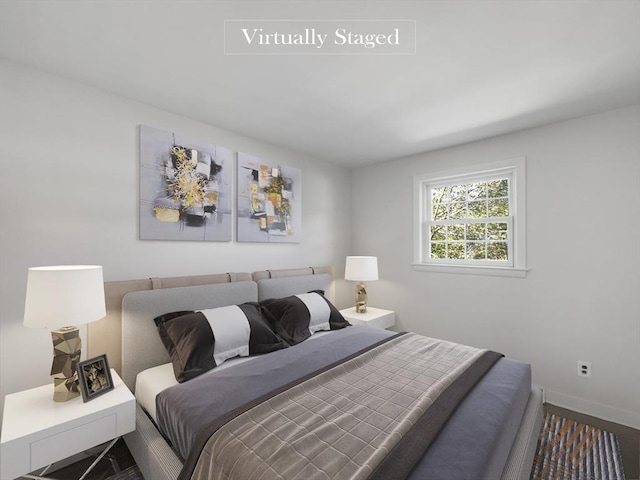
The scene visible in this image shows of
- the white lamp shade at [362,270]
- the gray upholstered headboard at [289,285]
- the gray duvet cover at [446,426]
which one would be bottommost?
the gray duvet cover at [446,426]

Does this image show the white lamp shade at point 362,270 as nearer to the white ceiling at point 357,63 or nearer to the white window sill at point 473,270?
the white window sill at point 473,270

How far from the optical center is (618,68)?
6.15ft

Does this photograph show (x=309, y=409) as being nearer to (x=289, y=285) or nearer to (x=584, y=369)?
(x=289, y=285)

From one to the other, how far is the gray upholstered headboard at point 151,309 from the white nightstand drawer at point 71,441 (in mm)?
577

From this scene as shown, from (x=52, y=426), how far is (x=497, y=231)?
368 centimetres

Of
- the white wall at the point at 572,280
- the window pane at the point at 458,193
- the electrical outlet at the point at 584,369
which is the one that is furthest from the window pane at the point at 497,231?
the electrical outlet at the point at 584,369

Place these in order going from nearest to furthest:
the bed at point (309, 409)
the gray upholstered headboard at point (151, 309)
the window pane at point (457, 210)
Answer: the bed at point (309, 409) → the gray upholstered headboard at point (151, 309) → the window pane at point (457, 210)

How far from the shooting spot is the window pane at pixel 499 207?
306cm

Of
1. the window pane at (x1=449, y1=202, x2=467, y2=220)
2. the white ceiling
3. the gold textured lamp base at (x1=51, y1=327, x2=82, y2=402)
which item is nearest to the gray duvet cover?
the gold textured lamp base at (x1=51, y1=327, x2=82, y2=402)

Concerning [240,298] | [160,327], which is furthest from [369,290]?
[160,327]

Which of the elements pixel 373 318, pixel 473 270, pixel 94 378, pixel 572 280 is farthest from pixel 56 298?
pixel 572 280

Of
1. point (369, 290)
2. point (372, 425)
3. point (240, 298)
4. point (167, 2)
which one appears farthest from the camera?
point (369, 290)

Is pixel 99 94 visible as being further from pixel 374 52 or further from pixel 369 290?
pixel 369 290

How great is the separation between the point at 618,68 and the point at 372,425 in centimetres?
260
